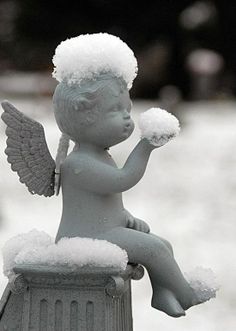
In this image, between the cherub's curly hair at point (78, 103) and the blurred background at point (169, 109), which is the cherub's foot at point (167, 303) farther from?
the blurred background at point (169, 109)

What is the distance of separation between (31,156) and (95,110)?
229mm

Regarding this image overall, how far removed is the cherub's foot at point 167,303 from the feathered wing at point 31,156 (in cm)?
42

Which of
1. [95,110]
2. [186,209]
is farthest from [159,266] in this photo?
[186,209]

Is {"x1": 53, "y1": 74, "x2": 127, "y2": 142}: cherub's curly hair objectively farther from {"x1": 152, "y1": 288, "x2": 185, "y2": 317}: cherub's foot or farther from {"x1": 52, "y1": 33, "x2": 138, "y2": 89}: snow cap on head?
{"x1": 152, "y1": 288, "x2": 185, "y2": 317}: cherub's foot

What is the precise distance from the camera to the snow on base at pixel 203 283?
102 inches

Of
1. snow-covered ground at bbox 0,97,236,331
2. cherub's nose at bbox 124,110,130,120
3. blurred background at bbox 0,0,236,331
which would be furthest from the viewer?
blurred background at bbox 0,0,236,331

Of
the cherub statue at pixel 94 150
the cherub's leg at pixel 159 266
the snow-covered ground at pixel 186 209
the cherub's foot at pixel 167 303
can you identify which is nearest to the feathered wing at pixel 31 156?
the cherub statue at pixel 94 150

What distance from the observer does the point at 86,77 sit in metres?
2.50

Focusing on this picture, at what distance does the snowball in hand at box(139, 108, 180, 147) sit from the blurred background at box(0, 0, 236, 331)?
0.89m

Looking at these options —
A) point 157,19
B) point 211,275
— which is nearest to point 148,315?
point 211,275

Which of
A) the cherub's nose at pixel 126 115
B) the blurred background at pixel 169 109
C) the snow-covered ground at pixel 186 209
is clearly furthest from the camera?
the blurred background at pixel 169 109

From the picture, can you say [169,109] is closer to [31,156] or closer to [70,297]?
[31,156]

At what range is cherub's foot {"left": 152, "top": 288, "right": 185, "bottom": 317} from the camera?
256cm

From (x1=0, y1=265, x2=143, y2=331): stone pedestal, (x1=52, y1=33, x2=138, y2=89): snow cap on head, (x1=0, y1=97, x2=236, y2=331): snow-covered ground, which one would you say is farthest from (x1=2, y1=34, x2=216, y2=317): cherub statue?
(x1=0, y1=97, x2=236, y2=331): snow-covered ground
